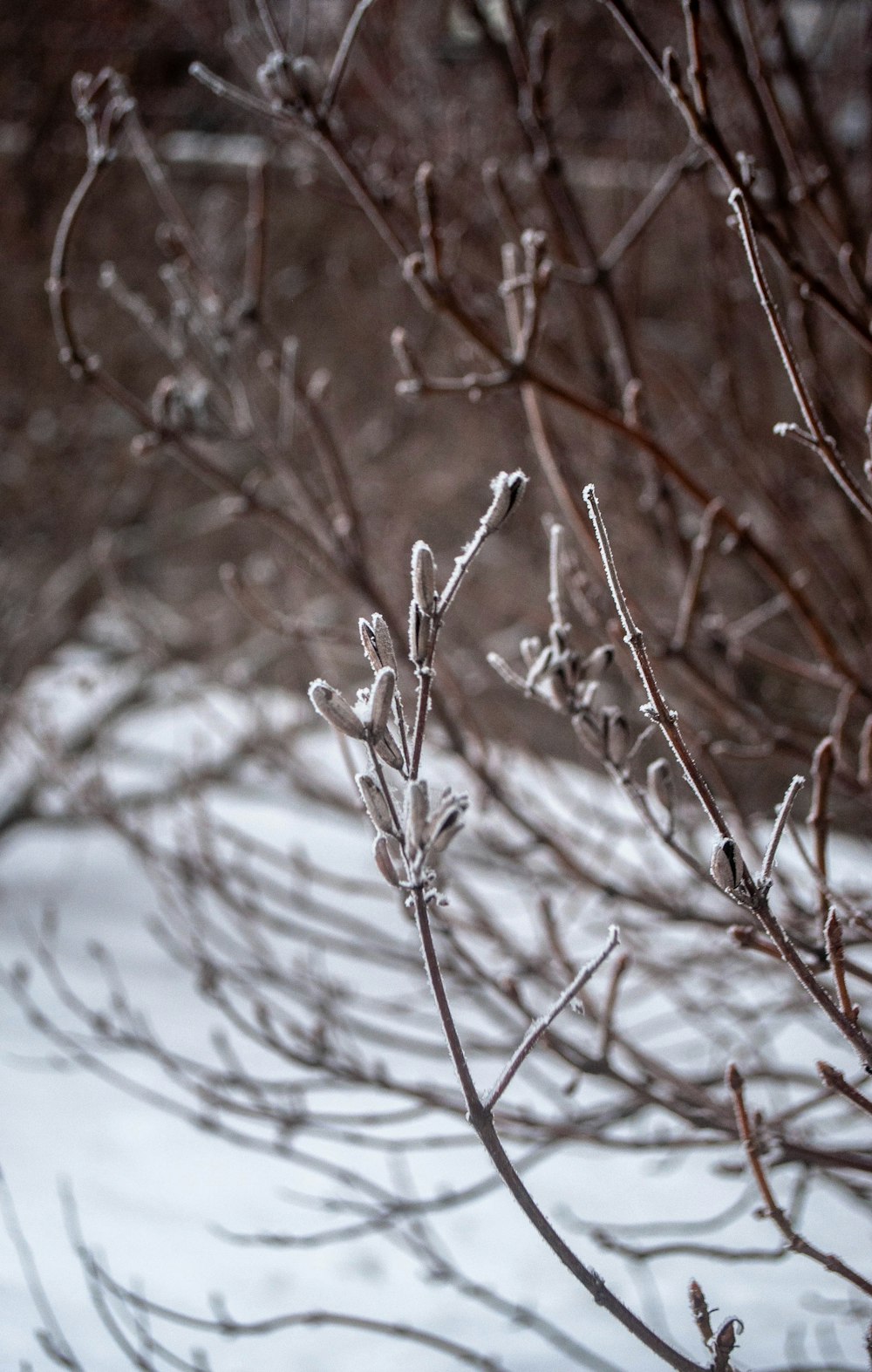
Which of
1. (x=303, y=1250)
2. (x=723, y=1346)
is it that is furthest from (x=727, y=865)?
(x=303, y=1250)

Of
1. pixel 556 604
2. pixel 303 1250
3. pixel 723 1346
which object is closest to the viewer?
pixel 723 1346

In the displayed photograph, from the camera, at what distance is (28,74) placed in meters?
5.31

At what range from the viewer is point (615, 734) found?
3.43 feet

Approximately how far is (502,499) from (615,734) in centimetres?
33

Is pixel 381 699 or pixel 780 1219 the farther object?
pixel 780 1219

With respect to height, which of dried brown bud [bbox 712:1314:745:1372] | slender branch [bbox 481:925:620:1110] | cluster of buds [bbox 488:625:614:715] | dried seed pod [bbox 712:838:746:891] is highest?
cluster of buds [bbox 488:625:614:715]

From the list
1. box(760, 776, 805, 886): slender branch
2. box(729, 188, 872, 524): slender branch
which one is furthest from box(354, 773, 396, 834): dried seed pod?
box(729, 188, 872, 524): slender branch

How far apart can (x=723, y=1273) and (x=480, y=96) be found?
3.61 metres

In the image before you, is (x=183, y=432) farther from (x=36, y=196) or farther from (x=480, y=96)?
(x=36, y=196)

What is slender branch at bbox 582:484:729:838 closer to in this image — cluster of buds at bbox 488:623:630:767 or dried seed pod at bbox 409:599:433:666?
dried seed pod at bbox 409:599:433:666

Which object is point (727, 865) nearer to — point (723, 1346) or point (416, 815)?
point (416, 815)

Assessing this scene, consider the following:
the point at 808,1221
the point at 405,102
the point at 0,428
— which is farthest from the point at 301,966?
the point at 0,428

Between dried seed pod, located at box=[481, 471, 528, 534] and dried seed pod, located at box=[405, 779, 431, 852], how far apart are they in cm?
20

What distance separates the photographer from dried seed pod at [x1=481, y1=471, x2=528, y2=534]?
0.80 meters
